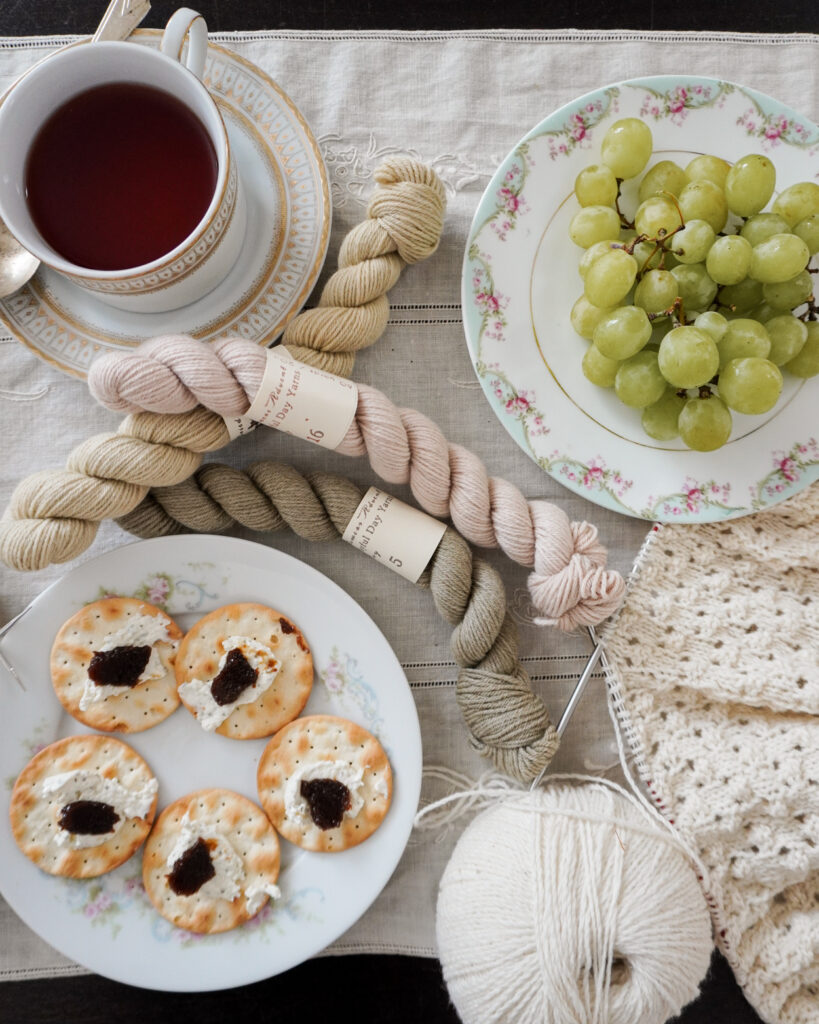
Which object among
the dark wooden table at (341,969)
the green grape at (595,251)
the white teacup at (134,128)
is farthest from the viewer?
the dark wooden table at (341,969)

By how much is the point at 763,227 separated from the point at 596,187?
166 mm

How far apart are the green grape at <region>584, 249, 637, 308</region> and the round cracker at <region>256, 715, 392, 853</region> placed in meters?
0.51

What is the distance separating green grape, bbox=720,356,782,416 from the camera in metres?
0.71

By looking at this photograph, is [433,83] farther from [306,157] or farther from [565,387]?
[565,387]

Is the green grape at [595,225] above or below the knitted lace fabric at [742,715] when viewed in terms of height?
above

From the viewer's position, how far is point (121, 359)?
704 mm

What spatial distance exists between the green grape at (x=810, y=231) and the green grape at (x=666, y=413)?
0.60ft

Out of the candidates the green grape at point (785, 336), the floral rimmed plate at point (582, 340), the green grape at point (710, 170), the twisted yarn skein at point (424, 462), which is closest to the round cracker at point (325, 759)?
the twisted yarn skein at point (424, 462)

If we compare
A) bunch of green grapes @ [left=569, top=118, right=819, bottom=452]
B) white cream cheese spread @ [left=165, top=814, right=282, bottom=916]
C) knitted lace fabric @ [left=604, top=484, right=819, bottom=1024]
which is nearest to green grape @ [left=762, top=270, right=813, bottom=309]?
bunch of green grapes @ [left=569, top=118, right=819, bottom=452]

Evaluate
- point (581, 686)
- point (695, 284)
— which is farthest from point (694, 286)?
point (581, 686)

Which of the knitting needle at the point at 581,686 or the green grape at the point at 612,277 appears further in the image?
the knitting needle at the point at 581,686

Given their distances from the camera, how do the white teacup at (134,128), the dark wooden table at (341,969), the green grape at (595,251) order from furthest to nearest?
1. the dark wooden table at (341,969)
2. the green grape at (595,251)
3. the white teacup at (134,128)

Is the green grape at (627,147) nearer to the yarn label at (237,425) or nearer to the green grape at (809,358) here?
the green grape at (809,358)

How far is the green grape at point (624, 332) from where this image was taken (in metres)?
0.71
